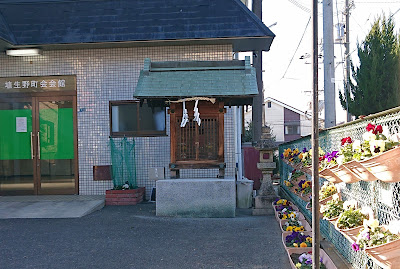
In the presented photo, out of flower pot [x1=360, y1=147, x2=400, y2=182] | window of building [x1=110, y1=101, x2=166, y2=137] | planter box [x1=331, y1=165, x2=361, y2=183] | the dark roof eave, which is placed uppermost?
the dark roof eave

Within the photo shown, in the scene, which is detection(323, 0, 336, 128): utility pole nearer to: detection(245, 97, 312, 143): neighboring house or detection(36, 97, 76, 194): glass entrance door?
detection(36, 97, 76, 194): glass entrance door

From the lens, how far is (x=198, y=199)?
878 cm

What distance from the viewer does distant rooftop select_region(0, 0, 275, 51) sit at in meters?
9.98

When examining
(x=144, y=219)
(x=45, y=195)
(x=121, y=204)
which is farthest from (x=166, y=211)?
(x=45, y=195)

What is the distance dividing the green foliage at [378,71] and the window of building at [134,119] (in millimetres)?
10708

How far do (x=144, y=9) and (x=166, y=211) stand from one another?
5.06m

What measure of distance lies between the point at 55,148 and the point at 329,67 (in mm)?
7809

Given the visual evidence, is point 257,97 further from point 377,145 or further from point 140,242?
point 377,145

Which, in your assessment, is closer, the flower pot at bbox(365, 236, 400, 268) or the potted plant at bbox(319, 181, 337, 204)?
the flower pot at bbox(365, 236, 400, 268)

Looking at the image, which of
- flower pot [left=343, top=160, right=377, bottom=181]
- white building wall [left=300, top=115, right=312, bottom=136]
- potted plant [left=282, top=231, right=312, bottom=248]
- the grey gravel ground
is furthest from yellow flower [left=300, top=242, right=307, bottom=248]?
white building wall [left=300, top=115, right=312, bottom=136]

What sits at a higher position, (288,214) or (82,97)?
(82,97)

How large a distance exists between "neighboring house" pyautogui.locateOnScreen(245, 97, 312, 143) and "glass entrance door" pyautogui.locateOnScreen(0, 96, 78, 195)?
4720 centimetres

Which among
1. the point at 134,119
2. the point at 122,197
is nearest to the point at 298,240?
the point at 122,197

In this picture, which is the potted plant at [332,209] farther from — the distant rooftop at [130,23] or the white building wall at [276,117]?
the white building wall at [276,117]
